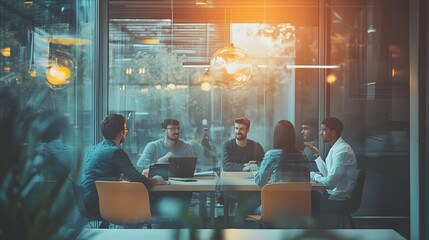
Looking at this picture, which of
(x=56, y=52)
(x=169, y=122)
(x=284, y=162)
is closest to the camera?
(x=56, y=52)

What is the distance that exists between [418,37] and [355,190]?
54.4 inches

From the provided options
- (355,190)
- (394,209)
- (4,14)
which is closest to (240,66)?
(355,190)

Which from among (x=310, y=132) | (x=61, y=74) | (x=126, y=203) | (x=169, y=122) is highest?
(x=61, y=74)

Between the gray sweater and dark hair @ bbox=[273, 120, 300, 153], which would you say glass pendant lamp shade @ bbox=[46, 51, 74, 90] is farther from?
dark hair @ bbox=[273, 120, 300, 153]

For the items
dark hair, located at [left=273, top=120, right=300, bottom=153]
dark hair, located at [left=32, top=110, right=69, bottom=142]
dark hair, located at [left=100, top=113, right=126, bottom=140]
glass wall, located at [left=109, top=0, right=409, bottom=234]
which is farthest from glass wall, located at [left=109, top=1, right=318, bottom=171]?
dark hair, located at [left=32, top=110, right=69, bottom=142]

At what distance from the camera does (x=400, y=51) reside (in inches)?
234

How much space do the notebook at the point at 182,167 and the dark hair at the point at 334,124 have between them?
1.44 m

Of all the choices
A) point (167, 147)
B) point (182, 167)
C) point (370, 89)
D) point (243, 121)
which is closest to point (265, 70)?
point (243, 121)

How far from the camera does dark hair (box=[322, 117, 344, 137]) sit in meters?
5.89

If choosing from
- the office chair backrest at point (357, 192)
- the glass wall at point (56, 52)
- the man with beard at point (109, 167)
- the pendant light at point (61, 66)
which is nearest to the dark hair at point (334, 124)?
the office chair backrest at point (357, 192)

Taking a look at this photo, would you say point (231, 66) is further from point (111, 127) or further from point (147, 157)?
point (147, 157)

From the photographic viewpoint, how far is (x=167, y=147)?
243 inches

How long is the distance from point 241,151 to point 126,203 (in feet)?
6.87

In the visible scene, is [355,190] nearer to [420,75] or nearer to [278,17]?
[420,75]
